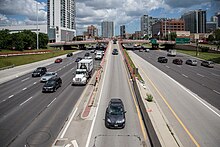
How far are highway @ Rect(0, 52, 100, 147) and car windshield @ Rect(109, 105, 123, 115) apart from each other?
4.15 metres

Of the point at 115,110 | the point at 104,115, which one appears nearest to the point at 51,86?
the point at 104,115

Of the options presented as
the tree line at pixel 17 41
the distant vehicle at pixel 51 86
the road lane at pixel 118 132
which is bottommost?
the road lane at pixel 118 132

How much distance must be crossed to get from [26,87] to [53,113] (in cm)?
1441

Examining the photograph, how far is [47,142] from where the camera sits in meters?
Answer: 14.5

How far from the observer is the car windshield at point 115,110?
58.0ft

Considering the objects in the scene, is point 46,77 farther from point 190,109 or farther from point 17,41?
point 17,41

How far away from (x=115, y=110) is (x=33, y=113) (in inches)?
323

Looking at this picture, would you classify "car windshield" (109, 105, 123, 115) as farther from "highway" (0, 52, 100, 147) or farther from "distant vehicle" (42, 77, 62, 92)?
"distant vehicle" (42, 77, 62, 92)

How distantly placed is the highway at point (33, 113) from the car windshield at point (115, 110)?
4.15 meters

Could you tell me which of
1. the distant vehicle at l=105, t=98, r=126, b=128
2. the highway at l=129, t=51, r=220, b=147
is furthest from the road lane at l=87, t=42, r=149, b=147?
the highway at l=129, t=51, r=220, b=147

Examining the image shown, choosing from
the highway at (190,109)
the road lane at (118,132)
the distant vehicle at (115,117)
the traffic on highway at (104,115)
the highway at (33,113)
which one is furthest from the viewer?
the distant vehicle at (115,117)

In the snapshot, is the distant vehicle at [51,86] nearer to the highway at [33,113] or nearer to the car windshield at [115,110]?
the highway at [33,113]

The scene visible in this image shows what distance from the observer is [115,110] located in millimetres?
18031

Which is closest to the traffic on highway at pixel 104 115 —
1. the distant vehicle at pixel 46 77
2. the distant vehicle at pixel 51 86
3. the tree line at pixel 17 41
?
the distant vehicle at pixel 51 86
